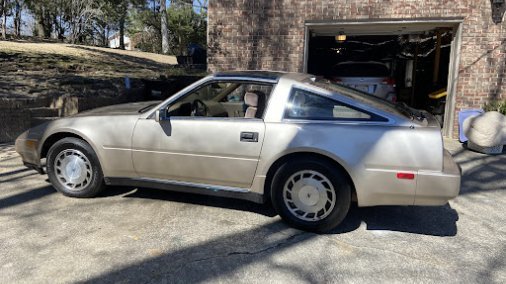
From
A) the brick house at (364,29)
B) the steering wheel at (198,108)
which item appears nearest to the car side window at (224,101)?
the steering wheel at (198,108)

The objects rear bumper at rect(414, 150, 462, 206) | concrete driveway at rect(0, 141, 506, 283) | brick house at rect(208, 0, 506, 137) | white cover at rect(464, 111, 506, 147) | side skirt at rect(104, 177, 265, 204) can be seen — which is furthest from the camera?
brick house at rect(208, 0, 506, 137)

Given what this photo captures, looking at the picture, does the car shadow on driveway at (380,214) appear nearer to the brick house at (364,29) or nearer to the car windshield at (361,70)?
the brick house at (364,29)

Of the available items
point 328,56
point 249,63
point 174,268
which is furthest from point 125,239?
point 328,56

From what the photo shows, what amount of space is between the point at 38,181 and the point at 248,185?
121 inches

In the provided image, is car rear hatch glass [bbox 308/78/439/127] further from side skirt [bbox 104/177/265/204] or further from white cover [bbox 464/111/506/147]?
white cover [bbox 464/111/506/147]

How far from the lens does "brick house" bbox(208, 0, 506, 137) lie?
8398 millimetres

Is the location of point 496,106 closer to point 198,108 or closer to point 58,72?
point 198,108

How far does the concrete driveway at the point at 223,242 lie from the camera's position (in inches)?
130

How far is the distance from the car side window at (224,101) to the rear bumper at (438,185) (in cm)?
164

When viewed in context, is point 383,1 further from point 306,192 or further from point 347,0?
point 306,192

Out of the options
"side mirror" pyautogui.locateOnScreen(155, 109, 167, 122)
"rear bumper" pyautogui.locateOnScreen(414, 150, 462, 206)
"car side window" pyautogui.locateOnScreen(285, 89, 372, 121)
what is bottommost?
"rear bumper" pyautogui.locateOnScreen(414, 150, 462, 206)

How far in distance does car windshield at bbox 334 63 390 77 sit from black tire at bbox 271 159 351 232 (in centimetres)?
806

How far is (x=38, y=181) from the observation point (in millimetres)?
5496

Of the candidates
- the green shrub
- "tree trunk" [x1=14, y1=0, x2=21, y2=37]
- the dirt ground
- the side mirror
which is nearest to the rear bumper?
the side mirror
